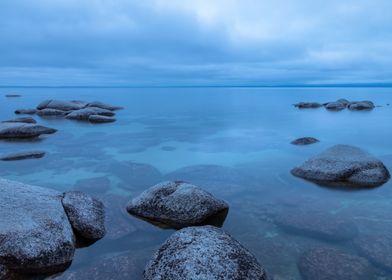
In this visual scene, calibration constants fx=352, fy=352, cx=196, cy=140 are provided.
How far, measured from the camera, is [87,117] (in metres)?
35.8

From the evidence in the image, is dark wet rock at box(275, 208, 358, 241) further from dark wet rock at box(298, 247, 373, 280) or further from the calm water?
dark wet rock at box(298, 247, 373, 280)

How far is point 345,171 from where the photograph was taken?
1320 centimetres

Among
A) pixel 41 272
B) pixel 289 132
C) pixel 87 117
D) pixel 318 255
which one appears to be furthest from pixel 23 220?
pixel 87 117

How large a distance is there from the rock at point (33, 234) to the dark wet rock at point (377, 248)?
660 cm

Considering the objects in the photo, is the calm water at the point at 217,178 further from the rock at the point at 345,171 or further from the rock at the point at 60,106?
the rock at the point at 60,106

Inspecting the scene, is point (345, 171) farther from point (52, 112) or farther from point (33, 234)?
point (52, 112)

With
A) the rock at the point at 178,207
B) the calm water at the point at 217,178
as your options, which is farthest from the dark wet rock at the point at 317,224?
the rock at the point at 178,207

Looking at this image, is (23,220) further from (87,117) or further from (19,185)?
(87,117)

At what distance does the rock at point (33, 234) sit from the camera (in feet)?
22.7

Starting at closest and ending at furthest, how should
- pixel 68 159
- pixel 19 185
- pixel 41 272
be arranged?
pixel 41 272
pixel 19 185
pixel 68 159

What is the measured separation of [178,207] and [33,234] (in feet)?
Result: 11.8

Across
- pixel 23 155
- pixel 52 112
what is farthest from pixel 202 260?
pixel 52 112

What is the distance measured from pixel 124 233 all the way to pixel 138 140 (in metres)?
15.6

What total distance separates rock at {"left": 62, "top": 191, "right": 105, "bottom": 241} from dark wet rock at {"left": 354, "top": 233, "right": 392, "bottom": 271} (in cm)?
624
